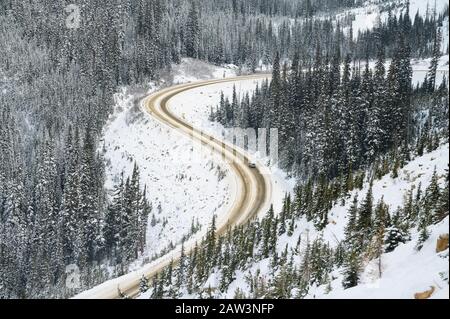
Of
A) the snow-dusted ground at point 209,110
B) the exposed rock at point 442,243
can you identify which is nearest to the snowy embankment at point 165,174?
the snow-dusted ground at point 209,110

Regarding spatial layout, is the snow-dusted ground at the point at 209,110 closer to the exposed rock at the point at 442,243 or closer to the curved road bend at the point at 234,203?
the curved road bend at the point at 234,203

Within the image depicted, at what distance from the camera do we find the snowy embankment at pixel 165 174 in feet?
177

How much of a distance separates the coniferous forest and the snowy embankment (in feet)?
6.53

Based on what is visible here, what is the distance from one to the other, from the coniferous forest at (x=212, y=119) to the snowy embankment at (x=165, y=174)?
1.99 meters

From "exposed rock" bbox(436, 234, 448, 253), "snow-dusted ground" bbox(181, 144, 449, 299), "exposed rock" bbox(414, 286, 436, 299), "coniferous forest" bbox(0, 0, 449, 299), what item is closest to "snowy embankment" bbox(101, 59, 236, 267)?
"coniferous forest" bbox(0, 0, 449, 299)

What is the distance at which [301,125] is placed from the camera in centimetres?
6675

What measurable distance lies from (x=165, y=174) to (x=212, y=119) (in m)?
21.3

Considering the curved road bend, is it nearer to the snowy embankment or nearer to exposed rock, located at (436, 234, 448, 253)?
the snowy embankment

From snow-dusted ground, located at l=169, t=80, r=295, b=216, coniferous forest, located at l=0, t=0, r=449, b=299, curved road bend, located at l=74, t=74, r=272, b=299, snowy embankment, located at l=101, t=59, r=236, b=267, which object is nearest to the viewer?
coniferous forest, located at l=0, t=0, r=449, b=299

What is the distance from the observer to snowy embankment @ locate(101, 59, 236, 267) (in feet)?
177

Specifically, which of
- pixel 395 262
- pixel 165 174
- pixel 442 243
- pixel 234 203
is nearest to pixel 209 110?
pixel 165 174

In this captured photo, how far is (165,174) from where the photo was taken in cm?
6650

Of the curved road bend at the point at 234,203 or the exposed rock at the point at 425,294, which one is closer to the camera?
the exposed rock at the point at 425,294
